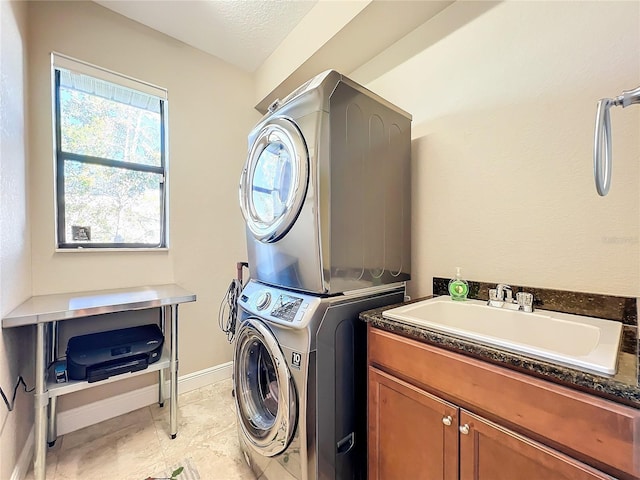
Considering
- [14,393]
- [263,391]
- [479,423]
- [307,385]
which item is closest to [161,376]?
[14,393]

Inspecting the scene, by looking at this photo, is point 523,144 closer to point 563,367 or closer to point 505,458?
point 563,367

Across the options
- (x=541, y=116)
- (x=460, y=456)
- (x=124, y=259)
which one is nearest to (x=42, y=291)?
(x=124, y=259)

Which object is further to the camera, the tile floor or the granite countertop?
the tile floor

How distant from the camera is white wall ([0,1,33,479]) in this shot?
1.26 meters

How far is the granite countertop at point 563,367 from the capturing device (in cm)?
59

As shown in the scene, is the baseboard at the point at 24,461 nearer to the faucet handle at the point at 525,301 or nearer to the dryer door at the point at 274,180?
the dryer door at the point at 274,180

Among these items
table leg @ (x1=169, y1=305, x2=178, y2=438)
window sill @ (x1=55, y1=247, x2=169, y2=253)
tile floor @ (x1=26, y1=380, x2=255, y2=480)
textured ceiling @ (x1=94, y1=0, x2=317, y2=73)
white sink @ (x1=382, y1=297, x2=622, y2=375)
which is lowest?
tile floor @ (x1=26, y1=380, x2=255, y2=480)

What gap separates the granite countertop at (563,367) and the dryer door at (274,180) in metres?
0.69

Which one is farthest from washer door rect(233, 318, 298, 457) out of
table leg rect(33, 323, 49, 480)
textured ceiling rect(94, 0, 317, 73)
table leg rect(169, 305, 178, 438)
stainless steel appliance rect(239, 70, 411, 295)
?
textured ceiling rect(94, 0, 317, 73)

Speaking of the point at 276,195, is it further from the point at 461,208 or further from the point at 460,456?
the point at 460,456

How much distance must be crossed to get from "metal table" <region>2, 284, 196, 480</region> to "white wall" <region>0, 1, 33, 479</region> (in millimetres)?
87

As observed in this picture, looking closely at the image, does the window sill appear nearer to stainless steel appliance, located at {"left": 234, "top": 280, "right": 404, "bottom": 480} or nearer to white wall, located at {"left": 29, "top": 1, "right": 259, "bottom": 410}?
white wall, located at {"left": 29, "top": 1, "right": 259, "bottom": 410}

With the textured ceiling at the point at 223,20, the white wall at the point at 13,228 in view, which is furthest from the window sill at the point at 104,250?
the textured ceiling at the point at 223,20

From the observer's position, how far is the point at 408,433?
1009 mm
